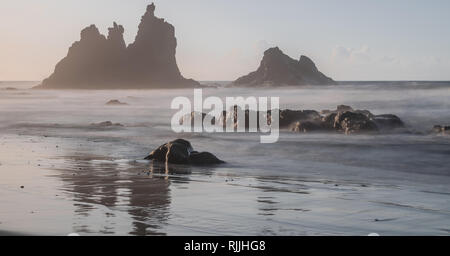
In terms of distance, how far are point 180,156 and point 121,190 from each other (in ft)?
19.2

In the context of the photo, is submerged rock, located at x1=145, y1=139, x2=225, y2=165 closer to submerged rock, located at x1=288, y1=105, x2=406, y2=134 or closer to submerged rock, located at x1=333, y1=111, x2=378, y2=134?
submerged rock, located at x1=333, y1=111, x2=378, y2=134

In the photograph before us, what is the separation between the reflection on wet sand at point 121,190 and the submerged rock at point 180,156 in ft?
2.17

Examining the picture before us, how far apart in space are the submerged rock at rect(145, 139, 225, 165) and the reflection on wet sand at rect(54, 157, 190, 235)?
0.66 metres

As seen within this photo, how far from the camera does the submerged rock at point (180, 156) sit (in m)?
19.3

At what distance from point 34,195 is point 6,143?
1519cm

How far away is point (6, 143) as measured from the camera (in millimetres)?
26953

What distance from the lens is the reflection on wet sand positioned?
402 inches

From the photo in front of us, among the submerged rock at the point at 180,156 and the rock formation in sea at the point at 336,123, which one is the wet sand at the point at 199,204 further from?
the rock formation in sea at the point at 336,123

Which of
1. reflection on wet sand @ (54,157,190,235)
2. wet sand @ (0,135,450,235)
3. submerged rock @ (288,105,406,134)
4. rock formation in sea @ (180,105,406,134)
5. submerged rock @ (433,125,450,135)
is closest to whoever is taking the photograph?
wet sand @ (0,135,450,235)

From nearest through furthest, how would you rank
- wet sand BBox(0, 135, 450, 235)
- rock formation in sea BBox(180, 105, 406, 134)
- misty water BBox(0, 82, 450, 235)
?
wet sand BBox(0, 135, 450, 235), misty water BBox(0, 82, 450, 235), rock formation in sea BBox(180, 105, 406, 134)

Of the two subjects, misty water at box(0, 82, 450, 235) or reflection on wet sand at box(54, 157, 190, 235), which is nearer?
misty water at box(0, 82, 450, 235)

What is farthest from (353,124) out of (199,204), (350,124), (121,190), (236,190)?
(199,204)

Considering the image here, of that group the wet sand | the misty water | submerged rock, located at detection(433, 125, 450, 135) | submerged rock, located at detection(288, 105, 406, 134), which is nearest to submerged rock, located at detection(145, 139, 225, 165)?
the misty water
